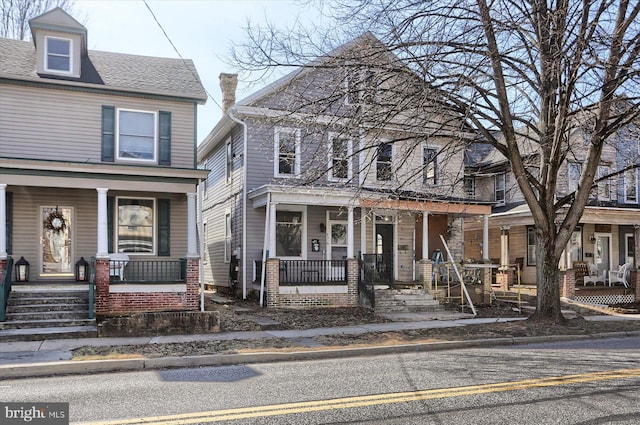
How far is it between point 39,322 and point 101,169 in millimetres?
4230

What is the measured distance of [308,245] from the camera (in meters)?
19.6

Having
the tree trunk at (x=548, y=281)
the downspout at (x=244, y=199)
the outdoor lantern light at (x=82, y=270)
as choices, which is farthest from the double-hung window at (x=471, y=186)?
the outdoor lantern light at (x=82, y=270)

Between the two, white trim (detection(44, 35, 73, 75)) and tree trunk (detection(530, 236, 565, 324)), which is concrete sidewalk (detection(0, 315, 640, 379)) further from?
white trim (detection(44, 35, 73, 75))

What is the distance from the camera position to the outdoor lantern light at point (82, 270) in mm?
15930

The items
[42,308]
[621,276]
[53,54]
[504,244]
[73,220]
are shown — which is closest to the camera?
[42,308]

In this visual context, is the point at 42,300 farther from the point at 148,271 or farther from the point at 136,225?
the point at 136,225

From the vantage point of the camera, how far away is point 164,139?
17.0 meters

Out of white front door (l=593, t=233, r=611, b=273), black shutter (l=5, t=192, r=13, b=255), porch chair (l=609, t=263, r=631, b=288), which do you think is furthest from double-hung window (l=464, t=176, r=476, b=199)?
black shutter (l=5, t=192, r=13, b=255)

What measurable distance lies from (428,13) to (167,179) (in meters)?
8.31

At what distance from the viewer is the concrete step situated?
458 inches

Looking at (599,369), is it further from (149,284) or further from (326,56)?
(149,284)

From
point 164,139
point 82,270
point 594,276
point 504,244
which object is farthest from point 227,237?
point 594,276

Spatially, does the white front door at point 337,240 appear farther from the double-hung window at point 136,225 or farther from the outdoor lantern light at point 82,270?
the outdoor lantern light at point 82,270

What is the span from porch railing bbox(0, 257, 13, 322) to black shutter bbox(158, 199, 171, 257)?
4117 millimetres
